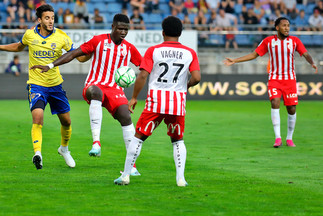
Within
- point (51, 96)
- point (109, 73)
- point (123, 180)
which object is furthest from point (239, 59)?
point (123, 180)

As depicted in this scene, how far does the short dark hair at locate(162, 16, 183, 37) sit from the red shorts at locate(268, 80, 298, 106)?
560 centimetres

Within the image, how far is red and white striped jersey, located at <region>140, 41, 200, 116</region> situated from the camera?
747 centimetres

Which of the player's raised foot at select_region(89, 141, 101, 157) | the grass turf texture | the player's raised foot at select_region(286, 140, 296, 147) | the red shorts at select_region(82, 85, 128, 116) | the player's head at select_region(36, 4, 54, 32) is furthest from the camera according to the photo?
the player's raised foot at select_region(286, 140, 296, 147)

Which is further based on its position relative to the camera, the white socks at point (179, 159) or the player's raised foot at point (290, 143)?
the player's raised foot at point (290, 143)

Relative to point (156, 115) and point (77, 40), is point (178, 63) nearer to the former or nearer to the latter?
point (156, 115)

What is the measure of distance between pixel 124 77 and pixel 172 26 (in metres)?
1.52

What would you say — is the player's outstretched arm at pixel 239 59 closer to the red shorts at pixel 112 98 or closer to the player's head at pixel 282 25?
the player's head at pixel 282 25

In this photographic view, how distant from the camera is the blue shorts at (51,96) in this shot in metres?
8.98

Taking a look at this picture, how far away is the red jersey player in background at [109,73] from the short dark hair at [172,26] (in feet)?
4.68

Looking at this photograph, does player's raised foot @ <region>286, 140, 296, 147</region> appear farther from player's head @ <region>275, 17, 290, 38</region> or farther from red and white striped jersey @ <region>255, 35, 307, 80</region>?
player's head @ <region>275, 17, 290, 38</region>

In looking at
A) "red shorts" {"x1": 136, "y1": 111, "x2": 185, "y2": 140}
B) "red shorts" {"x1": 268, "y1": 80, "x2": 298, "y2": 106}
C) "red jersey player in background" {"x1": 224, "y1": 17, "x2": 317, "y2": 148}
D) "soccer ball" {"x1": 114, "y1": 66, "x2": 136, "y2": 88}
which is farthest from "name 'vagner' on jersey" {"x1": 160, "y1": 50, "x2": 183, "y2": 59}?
"red shorts" {"x1": 268, "y1": 80, "x2": 298, "y2": 106}

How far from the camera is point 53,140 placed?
42.3ft

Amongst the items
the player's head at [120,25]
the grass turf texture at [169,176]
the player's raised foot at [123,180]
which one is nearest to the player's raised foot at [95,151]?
the grass turf texture at [169,176]

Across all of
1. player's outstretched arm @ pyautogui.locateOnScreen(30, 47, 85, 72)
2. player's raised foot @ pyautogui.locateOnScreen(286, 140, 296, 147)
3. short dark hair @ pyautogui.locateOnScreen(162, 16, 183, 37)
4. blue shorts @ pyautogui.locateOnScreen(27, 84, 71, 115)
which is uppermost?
short dark hair @ pyautogui.locateOnScreen(162, 16, 183, 37)
